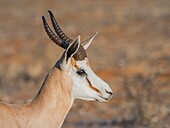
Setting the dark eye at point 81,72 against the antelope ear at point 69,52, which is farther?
the dark eye at point 81,72

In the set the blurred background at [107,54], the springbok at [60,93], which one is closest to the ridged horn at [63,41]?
the springbok at [60,93]

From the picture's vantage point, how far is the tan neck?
736 cm

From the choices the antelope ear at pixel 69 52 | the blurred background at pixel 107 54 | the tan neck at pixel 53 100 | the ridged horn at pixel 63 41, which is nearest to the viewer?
the antelope ear at pixel 69 52

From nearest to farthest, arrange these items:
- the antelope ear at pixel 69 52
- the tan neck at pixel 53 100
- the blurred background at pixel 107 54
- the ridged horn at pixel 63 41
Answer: the antelope ear at pixel 69 52
the tan neck at pixel 53 100
the ridged horn at pixel 63 41
the blurred background at pixel 107 54

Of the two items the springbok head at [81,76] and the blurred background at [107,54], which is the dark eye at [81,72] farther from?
the blurred background at [107,54]

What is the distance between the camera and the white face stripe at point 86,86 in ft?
24.4

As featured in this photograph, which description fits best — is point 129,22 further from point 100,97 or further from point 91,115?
point 100,97

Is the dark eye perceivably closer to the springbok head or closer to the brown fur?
the springbok head

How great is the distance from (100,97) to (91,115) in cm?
615

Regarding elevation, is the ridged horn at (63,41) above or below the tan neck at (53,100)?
above

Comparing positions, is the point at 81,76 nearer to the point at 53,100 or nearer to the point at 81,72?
the point at 81,72

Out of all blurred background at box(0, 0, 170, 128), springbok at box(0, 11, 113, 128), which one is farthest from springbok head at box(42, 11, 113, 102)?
blurred background at box(0, 0, 170, 128)

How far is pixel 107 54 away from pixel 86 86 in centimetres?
1628

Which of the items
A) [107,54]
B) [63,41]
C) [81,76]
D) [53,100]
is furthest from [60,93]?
[107,54]
